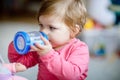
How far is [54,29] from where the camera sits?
360 mm

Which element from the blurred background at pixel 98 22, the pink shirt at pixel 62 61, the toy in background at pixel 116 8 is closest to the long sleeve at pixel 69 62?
the pink shirt at pixel 62 61

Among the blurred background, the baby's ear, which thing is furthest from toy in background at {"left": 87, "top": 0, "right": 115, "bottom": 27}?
the baby's ear

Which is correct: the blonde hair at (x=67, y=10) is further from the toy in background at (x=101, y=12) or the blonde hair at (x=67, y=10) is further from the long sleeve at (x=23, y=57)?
the toy in background at (x=101, y=12)

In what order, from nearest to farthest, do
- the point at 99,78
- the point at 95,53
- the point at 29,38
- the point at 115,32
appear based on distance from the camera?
the point at 29,38 → the point at 99,78 → the point at 95,53 → the point at 115,32

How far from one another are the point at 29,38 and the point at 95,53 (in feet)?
3.04

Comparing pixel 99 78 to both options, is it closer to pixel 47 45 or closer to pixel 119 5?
pixel 47 45

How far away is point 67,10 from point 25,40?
0.21ft

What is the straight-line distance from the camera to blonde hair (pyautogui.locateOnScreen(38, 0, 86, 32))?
0.36 meters

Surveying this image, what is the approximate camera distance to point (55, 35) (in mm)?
363

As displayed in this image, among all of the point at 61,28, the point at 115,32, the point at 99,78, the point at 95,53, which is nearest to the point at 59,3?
the point at 61,28

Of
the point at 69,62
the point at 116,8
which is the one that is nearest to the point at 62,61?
the point at 69,62

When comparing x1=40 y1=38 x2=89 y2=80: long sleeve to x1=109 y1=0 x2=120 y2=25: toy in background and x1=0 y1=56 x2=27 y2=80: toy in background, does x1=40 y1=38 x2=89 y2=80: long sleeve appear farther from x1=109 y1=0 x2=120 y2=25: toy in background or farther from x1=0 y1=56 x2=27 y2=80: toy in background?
x1=109 y1=0 x2=120 y2=25: toy in background

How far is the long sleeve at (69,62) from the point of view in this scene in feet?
1.13

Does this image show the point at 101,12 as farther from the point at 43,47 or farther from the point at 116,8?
the point at 43,47
